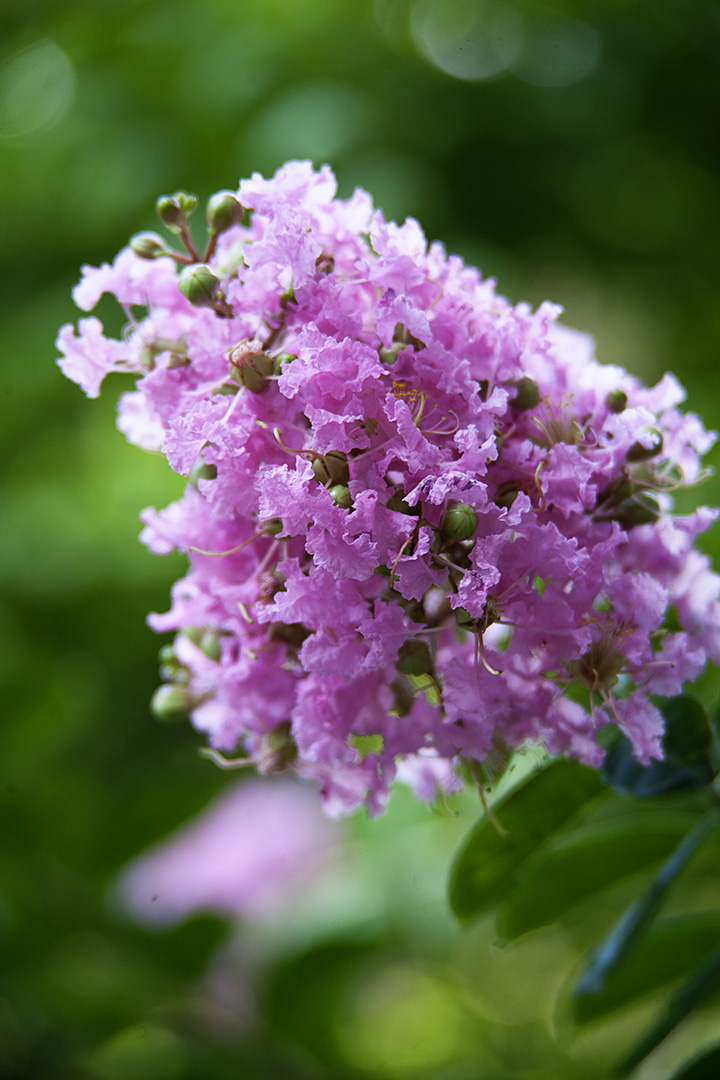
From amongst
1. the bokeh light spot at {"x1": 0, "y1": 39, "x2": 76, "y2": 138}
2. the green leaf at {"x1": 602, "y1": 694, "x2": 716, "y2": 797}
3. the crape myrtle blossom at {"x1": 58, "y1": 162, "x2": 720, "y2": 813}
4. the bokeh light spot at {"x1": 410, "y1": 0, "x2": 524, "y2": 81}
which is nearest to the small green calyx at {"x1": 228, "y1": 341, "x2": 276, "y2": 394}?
the crape myrtle blossom at {"x1": 58, "y1": 162, "x2": 720, "y2": 813}

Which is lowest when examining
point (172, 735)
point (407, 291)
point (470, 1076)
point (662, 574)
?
point (470, 1076)

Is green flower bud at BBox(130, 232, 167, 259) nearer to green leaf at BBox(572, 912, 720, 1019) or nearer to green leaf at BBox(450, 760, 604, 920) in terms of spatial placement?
green leaf at BBox(450, 760, 604, 920)

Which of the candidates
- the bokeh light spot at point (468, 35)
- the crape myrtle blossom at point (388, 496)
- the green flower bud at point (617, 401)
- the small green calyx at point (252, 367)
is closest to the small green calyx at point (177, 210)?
the crape myrtle blossom at point (388, 496)

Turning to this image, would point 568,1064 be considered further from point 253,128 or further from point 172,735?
point 253,128

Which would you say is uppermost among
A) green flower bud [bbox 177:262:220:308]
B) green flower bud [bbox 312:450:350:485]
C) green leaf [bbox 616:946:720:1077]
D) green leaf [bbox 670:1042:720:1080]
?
green flower bud [bbox 177:262:220:308]

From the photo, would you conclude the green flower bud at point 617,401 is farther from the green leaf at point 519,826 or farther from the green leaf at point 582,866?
the green leaf at point 582,866

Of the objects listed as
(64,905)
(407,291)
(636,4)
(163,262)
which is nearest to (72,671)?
(64,905)
